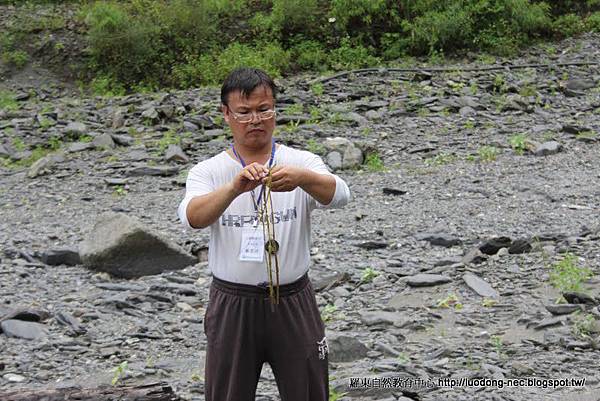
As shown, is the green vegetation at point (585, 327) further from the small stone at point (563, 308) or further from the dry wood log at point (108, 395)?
the dry wood log at point (108, 395)

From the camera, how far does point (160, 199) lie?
1088cm

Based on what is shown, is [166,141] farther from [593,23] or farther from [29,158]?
[593,23]

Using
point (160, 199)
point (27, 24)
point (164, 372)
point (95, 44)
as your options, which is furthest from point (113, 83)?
point (164, 372)

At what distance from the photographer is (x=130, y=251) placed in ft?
25.8

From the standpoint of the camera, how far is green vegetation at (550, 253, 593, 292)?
6.55 m

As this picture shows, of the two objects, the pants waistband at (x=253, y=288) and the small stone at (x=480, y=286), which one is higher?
the pants waistband at (x=253, y=288)

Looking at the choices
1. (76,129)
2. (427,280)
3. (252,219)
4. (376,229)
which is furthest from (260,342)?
(76,129)

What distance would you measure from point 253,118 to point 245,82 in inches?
5.9

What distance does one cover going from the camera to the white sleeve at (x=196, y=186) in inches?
135

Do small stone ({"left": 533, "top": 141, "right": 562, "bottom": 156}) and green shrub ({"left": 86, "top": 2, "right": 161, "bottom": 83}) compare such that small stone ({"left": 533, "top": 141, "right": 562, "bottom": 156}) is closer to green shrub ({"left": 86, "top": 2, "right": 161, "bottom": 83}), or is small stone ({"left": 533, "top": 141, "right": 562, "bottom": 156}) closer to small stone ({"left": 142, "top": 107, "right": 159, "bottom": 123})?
small stone ({"left": 142, "top": 107, "right": 159, "bottom": 123})

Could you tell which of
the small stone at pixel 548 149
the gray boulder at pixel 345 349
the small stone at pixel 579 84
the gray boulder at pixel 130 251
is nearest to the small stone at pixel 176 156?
the gray boulder at pixel 130 251

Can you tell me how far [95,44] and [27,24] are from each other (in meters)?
2.14

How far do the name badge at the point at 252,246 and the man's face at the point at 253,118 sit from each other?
1.07 feet

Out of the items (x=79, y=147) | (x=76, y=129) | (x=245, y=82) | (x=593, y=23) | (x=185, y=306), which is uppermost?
(x=245, y=82)
